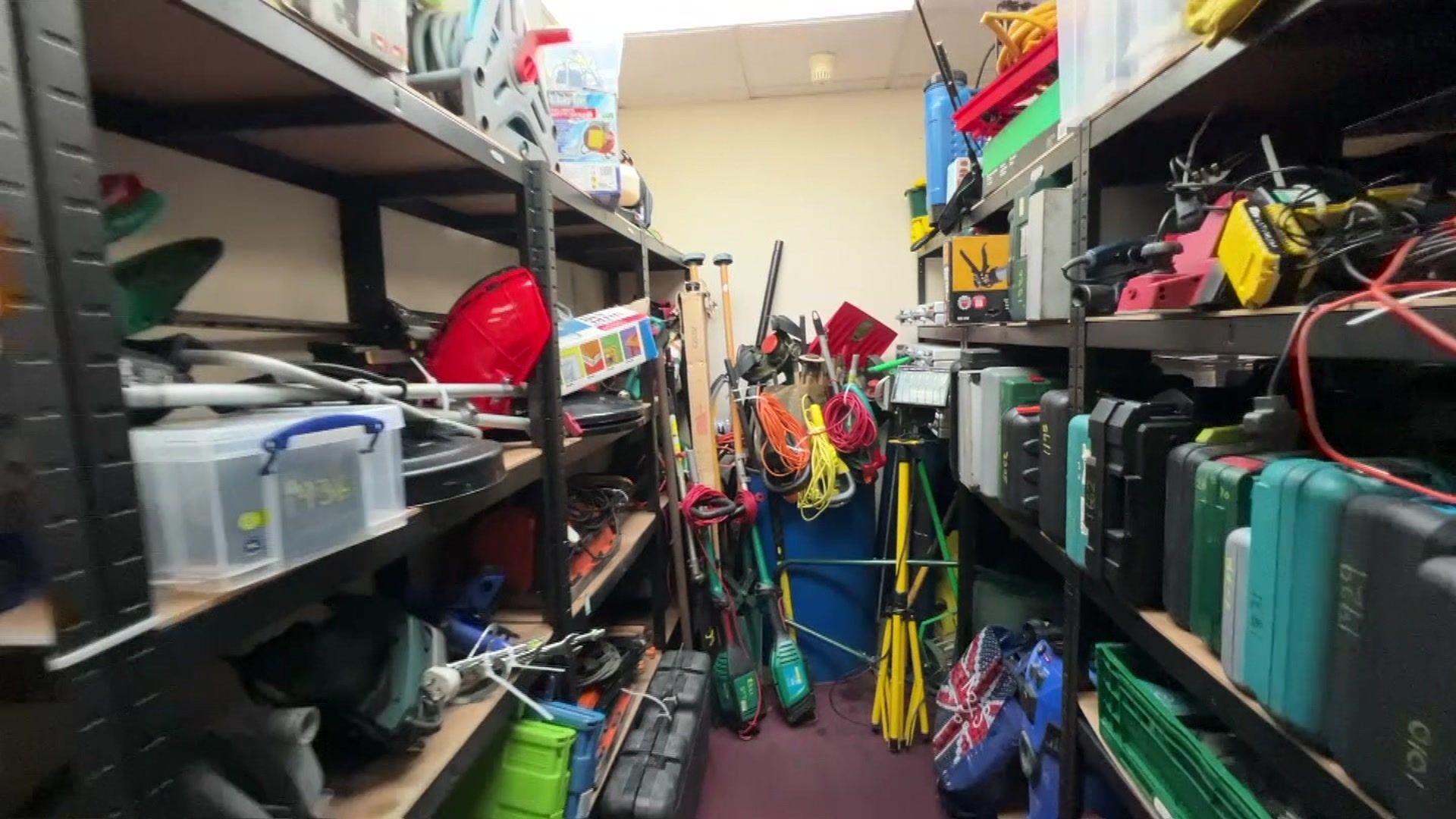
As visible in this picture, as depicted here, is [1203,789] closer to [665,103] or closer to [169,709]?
[169,709]

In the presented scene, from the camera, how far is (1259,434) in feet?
3.03

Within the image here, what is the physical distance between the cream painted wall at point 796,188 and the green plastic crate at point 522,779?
2.25 meters

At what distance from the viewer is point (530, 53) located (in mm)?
1369

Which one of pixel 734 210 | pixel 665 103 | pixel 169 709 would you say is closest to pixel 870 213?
pixel 734 210

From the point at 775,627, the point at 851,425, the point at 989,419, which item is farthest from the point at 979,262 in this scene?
the point at 775,627

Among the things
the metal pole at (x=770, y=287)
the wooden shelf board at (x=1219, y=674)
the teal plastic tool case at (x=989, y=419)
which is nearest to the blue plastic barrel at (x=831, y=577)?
the metal pole at (x=770, y=287)

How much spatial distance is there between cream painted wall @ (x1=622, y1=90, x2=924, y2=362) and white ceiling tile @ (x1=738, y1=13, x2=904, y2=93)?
20 centimetres

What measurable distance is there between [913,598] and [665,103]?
2.50m

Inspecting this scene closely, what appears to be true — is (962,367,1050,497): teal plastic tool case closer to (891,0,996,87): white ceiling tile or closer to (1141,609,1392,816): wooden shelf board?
(1141,609,1392,816): wooden shelf board

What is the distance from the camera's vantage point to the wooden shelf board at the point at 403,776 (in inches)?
33.8

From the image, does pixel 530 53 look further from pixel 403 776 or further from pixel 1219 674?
pixel 1219 674

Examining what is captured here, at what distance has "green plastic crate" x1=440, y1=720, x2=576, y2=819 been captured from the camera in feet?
4.04

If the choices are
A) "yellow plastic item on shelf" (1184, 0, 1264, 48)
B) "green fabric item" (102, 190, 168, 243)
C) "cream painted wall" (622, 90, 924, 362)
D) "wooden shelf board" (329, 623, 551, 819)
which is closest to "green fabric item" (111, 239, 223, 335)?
"green fabric item" (102, 190, 168, 243)

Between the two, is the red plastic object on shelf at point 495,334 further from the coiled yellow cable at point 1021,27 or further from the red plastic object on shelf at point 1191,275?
the coiled yellow cable at point 1021,27
